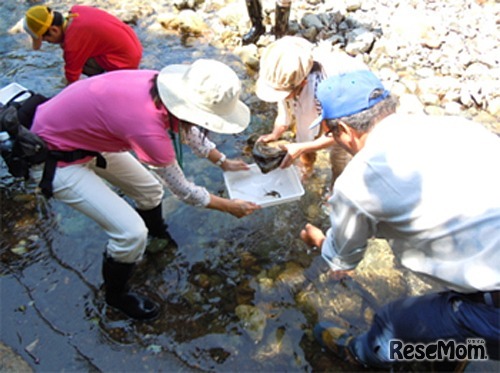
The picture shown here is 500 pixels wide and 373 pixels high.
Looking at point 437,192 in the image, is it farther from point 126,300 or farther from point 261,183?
point 126,300

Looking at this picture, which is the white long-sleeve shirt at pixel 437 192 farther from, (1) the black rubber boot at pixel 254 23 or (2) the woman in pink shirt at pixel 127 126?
(1) the black rubber boot at pixel 254 23

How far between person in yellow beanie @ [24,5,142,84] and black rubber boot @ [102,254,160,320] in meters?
2.32

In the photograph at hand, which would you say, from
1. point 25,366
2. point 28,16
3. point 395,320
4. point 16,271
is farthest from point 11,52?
point 395,320

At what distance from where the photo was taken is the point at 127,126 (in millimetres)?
2277

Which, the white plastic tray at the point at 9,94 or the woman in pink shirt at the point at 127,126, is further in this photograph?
the white plastic tray at the point at 9,94

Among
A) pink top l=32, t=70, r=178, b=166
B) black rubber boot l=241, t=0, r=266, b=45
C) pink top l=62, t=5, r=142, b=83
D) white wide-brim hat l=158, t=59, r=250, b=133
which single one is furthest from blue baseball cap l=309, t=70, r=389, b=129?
black rubber boot l=241, t=0, r=266, b=45

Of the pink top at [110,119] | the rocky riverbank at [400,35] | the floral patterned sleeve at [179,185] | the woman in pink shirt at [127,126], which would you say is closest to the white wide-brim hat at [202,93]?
the woman in pink shirt at [127,126]

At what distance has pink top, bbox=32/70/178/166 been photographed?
2270 mm

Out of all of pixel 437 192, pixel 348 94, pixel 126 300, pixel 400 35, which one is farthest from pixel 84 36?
pixel 400 35

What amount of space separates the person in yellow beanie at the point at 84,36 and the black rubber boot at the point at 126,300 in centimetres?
232

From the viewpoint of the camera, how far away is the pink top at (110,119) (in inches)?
89.4

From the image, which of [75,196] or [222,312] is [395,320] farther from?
[75,196]

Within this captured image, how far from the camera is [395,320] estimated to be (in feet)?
6.95

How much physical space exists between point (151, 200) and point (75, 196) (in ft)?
2.33
